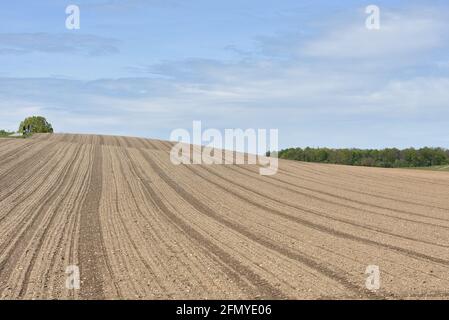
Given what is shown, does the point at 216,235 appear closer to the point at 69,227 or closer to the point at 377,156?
the point at 69,227

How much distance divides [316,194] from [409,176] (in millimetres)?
12867

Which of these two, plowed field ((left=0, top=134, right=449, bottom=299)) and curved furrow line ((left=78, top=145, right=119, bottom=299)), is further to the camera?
plowed field ((left=0, top=134, right=449, bottom=299))

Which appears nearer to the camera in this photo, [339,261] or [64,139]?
[339,261]

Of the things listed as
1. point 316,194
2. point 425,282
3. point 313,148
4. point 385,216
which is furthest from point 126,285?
point 313,148

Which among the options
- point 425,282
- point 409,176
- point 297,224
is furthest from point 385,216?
point 409,176

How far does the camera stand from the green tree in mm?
116250

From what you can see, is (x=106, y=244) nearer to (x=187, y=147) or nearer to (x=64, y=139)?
(x=187, y=147)

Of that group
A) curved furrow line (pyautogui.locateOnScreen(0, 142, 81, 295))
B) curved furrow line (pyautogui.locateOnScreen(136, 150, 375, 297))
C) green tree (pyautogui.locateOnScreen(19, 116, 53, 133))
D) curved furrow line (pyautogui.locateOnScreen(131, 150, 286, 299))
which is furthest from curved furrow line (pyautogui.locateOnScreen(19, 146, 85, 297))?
green tree (pyautogui.locateOnScreen(19, 116, 53, 133))

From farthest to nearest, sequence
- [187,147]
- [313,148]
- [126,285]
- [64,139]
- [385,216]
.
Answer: [313,148] → [64,139] → [187,147] → [385,216] → [126,285]

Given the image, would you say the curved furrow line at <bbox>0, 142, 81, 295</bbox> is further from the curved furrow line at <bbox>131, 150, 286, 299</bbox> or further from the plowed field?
the curved furrow line at <bbox>131, 150, 286, 299</bbox>

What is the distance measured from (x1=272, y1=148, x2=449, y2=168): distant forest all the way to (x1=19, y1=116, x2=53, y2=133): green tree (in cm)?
4671

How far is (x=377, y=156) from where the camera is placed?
378 feet

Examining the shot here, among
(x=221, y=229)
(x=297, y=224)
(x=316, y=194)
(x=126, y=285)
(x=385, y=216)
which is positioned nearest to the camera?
(x=126, y=285)

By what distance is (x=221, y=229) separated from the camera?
19047 millimetres
